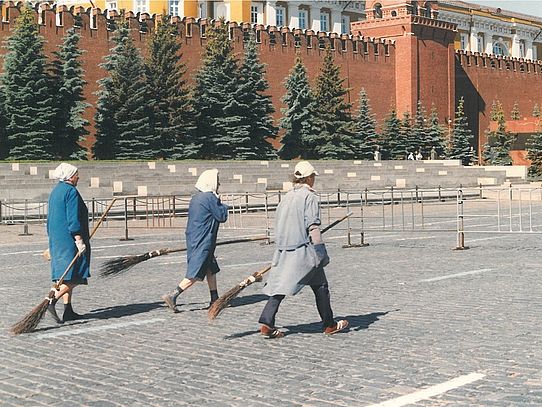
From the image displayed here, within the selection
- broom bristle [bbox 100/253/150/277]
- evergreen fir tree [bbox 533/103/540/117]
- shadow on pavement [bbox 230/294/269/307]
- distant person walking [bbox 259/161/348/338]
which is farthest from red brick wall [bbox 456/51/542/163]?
distant person walking [bbox 259/161/348/338]

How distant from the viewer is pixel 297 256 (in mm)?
7352

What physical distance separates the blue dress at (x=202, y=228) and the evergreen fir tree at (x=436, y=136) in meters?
44.9

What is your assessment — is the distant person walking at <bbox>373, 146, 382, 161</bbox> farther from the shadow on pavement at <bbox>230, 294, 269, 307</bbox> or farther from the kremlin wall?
the shadow on pavement at <bbox>230, 294, 269, 307</bbox>

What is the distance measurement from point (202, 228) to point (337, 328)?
5.26 ft

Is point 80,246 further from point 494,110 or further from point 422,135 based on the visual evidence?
point 494,110

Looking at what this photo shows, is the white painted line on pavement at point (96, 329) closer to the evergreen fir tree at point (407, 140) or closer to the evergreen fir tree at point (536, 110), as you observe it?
the evergreen fir tree at point (407, 140)

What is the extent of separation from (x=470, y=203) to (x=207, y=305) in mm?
23617

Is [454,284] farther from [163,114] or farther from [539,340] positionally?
[163,114]

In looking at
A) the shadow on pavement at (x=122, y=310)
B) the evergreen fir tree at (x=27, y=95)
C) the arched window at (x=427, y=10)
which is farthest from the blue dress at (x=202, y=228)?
the arched window at (x=427, y=10)

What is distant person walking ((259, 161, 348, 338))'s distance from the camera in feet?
24.0

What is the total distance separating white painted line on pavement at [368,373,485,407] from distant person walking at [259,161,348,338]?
5.37 feet

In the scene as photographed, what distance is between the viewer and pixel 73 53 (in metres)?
38.1

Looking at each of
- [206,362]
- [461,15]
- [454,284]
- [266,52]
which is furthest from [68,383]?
[461,15]

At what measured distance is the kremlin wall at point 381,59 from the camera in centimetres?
4222
